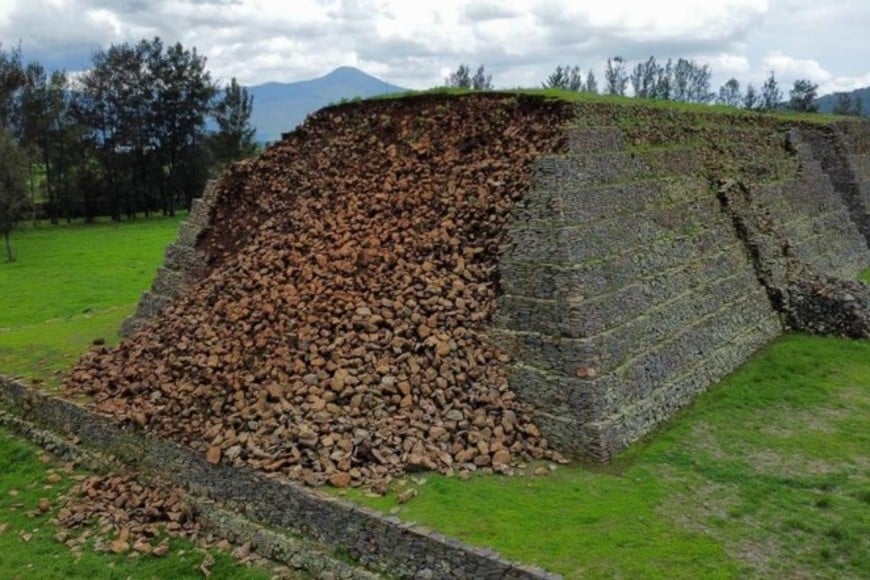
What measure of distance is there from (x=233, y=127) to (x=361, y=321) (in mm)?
57929

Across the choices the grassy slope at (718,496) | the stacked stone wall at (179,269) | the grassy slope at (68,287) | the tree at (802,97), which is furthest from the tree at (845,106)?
the stacked stone wall at (179,269)

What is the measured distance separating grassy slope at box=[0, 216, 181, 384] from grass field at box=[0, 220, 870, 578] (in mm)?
2377

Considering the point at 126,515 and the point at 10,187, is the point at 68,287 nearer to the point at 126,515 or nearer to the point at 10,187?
the point at 10,187

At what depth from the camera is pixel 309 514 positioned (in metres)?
10.5

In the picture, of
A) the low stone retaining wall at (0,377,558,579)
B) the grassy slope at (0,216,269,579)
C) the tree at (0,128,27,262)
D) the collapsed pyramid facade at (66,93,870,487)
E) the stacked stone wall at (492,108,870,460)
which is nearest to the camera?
the low stone retaining wall at (0,377,558,579)

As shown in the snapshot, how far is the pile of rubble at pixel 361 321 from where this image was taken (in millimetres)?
11617

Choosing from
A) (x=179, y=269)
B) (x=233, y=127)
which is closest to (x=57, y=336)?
(x=179, y=269)

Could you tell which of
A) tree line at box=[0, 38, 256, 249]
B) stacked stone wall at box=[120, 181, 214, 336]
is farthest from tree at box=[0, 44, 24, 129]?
stacked stone wall at box=[120, 181, 214, 336]

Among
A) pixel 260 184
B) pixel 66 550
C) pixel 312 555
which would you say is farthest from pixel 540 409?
pixel 260 184

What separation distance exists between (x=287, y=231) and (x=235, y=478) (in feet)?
20.4

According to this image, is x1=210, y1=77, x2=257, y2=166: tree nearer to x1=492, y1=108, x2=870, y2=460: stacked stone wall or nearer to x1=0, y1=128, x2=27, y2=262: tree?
x1=0, y1=128, x2=27, y2=262: tree

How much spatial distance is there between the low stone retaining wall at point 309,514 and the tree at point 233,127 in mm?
53082

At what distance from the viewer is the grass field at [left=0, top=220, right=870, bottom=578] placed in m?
9.09

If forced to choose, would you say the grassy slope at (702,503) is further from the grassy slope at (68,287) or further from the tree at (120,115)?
the tree at (120,115)
